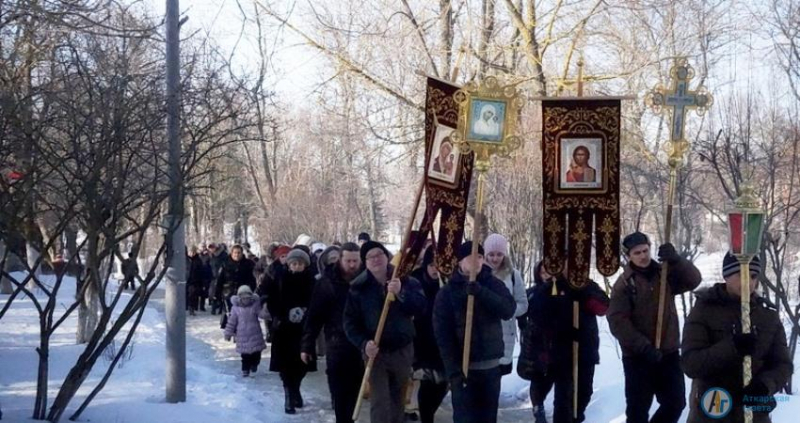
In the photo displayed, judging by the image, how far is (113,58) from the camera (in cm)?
948

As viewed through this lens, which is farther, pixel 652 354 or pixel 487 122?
pixel 487 122

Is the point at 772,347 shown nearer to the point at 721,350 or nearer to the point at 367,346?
the point at 721,350

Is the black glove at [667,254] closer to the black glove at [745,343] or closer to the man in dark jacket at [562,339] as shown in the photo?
the man in dark jacket at [562,339]

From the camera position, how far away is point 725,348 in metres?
5.35

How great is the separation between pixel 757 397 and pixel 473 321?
7.41 feet

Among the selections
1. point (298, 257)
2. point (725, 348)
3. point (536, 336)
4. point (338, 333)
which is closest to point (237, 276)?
point (298, 257)

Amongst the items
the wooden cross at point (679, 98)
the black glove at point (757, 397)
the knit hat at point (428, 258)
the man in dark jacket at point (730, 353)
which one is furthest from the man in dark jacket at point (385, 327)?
the black glove at point (757, 397)

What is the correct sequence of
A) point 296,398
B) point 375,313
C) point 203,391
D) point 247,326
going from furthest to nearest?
1. point 247,326
2. point 203,391
3. point 296,398
4. point 375,313

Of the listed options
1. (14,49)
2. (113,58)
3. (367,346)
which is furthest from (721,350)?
(14,49)

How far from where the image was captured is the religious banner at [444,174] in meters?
8.16

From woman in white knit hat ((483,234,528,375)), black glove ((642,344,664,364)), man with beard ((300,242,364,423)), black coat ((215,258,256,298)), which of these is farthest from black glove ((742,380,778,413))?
black coat ((215,258,256,298))

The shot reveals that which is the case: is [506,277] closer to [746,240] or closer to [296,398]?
[296,398]

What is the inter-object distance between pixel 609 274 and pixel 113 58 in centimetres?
543

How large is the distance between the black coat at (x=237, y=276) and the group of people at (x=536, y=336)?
10.1 metres
